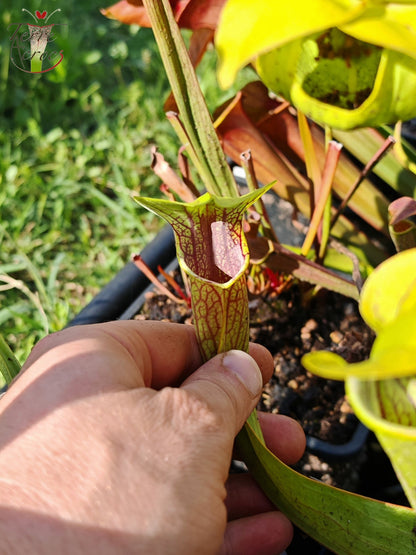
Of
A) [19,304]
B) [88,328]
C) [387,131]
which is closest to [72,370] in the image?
[88,328]

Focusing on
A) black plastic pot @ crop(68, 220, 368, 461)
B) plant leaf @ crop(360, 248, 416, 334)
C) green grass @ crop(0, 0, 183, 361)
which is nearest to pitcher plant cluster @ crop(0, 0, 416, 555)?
plant leaf @ crop(360, 248, 416, 334)

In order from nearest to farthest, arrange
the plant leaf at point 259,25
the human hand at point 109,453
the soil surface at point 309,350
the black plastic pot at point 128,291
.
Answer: the plant leaf at point 259,25, the human hand at point 109,453, the soil surface at point 309,350, the black plastic pot at point 128,291

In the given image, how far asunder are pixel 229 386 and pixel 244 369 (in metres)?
0.04

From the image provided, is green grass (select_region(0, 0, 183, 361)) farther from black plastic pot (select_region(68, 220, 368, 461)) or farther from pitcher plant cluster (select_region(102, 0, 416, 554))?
pitcher plant cluster (select_region(102, 0, 416, 554))

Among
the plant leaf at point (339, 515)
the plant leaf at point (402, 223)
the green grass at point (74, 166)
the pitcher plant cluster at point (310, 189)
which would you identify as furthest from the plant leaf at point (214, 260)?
the green grass at point (74, 166)

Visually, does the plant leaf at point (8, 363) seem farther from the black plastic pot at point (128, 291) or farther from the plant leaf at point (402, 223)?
the plant leaf at point (402, 223)

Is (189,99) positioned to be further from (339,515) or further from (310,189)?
(339,515)

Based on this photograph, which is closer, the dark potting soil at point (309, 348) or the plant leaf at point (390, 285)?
the plant leaf at point (390, 285)

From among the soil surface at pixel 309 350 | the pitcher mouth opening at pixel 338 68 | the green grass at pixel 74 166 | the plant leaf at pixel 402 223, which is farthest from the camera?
the green grass at pixel 74 166

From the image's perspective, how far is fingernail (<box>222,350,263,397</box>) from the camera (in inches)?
28.7

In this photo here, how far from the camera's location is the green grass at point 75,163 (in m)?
1.57

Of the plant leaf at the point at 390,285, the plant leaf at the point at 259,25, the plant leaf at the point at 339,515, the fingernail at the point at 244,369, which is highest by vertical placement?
the plant leaf at the point at 259,25

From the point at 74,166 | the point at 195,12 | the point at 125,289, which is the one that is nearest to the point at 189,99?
the point at 195,12

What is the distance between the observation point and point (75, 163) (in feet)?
6.03
